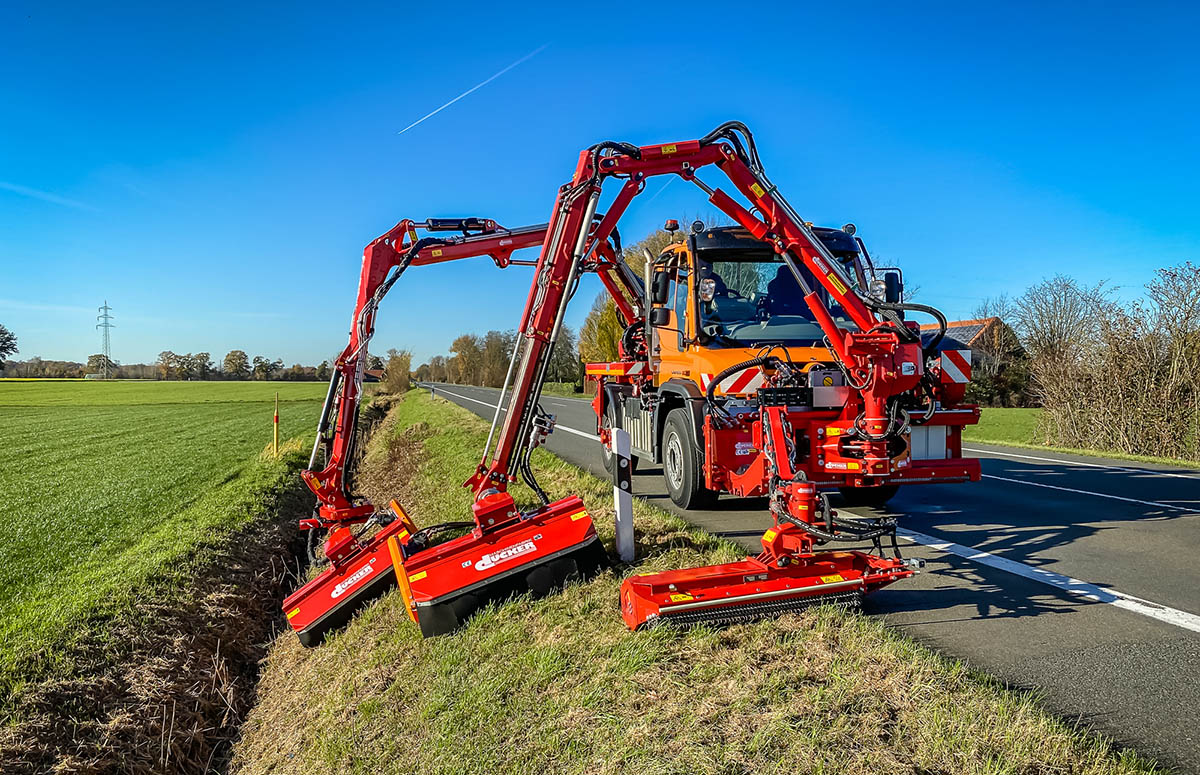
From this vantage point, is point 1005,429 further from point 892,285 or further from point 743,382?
point 743,382

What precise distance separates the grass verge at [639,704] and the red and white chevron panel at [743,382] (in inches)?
59.6

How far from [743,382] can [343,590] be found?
12.0 feet

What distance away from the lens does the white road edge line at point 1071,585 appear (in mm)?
4309

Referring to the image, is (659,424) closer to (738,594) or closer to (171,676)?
(738,594)

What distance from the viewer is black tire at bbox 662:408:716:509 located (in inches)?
288

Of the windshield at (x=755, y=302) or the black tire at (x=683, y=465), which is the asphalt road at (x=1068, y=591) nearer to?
the black tire at (x=683, y=465)

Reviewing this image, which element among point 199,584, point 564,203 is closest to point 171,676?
point 199,584

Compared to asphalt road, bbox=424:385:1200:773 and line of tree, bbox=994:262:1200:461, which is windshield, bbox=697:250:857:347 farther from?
line of tree, bbox=994:262:1200:461

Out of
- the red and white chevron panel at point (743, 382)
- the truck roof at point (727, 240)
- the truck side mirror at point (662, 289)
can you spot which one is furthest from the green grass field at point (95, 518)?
the truck roof at point (727, 240)

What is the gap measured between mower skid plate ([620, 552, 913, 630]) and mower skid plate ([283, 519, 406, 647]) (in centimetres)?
190

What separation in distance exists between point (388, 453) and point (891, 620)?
47.7 feet

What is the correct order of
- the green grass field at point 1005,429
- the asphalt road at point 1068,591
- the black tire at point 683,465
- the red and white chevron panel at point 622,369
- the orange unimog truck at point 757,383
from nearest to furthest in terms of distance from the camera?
the asphalt road at point 1068,591
the orange unimog truck at point 757,383
the black tire at point 683,465
the red and white chevron panel at point 622,369
the green grass field at point 1005,429

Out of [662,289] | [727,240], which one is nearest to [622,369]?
[662,289]

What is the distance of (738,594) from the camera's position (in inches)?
162
